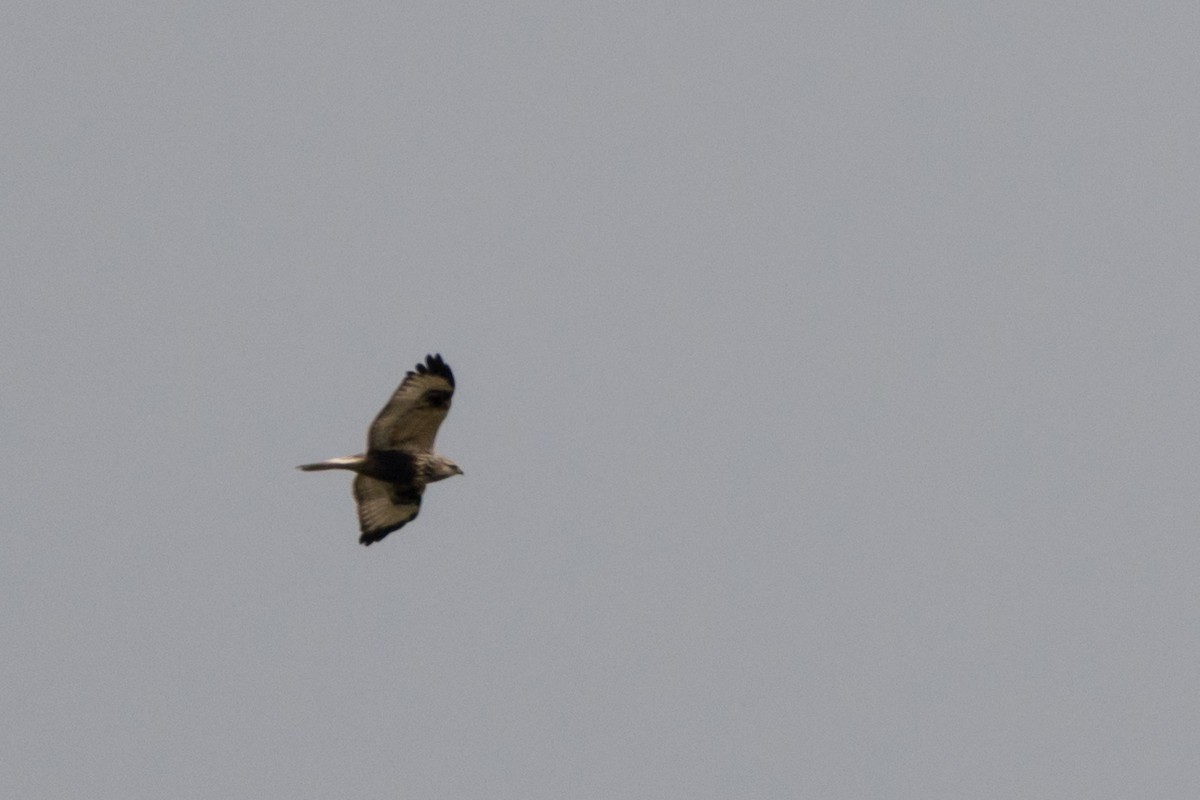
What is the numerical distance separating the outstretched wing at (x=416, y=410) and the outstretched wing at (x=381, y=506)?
0.83m

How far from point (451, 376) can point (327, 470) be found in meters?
1.86

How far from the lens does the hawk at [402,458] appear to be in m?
30.2

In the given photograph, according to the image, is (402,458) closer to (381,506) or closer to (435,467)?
(435,467)

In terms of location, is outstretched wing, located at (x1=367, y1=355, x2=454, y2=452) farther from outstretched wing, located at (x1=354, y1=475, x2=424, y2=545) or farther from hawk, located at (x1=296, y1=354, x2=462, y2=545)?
outstretched wing, located at (x1=354, y1=475, x2=424, y2=545)

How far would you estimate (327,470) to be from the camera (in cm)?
3052

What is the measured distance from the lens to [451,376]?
30.1 m

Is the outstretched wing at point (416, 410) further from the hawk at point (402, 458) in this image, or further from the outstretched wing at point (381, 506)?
the outstretched wing at point (381, 506)

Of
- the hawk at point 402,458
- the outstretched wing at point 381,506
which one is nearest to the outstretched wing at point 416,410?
the hawk at point 402,458

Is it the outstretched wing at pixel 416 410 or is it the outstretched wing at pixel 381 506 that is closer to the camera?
the outstretched wing at pixel 416 410

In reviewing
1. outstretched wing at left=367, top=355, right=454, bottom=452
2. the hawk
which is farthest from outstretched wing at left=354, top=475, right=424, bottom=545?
outstretched wing at left=367, top=355, right=454, bottom=452

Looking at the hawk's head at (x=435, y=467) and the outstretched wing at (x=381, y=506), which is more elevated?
the hawk's head at (x=435, y=467)

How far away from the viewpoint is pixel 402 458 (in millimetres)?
30703

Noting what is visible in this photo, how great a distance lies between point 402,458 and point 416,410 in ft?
2.36

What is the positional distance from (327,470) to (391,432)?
0.87m
